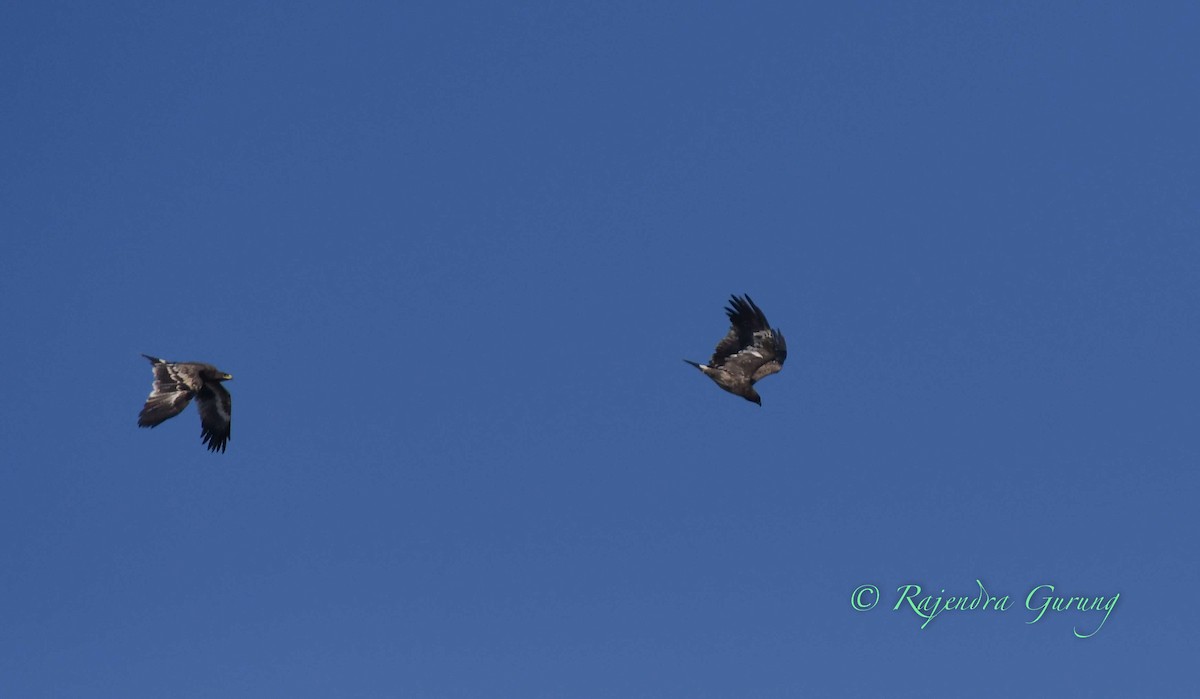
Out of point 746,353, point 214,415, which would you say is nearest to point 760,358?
point 746,353

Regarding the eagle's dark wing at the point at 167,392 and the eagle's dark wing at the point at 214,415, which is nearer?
the eagle's dark wing at the point at 167,392

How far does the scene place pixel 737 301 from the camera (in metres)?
46.0

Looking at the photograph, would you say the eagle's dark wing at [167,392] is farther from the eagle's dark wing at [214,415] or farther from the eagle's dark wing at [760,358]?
the eagle's dark wing at [760,358]

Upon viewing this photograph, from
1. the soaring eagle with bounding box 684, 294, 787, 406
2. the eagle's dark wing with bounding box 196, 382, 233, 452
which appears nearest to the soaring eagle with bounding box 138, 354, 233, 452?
the eagle's dark wing with bounding box 196, 382, 233, 452

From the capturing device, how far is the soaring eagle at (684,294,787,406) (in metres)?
46.0

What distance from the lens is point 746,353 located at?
46.4m

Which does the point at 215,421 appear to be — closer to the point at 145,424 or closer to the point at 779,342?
the point at 145,424

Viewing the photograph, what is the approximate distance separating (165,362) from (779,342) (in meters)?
15.9

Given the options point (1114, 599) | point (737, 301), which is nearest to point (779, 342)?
point (737, 301)

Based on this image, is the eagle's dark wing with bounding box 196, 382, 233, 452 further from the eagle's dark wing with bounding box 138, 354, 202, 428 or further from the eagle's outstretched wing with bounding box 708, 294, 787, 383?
the eagle's outstretched wing with bounding box 708, 294, 787, 383

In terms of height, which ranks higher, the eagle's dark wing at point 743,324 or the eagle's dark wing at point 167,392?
the eagle's dark wing at point 743,324

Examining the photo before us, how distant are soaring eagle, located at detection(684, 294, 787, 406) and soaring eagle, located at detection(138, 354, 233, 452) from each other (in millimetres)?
12721

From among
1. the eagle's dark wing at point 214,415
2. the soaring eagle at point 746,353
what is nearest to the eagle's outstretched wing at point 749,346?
the soaring eagle at point 746,353

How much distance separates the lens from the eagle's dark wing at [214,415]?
4788 cm
